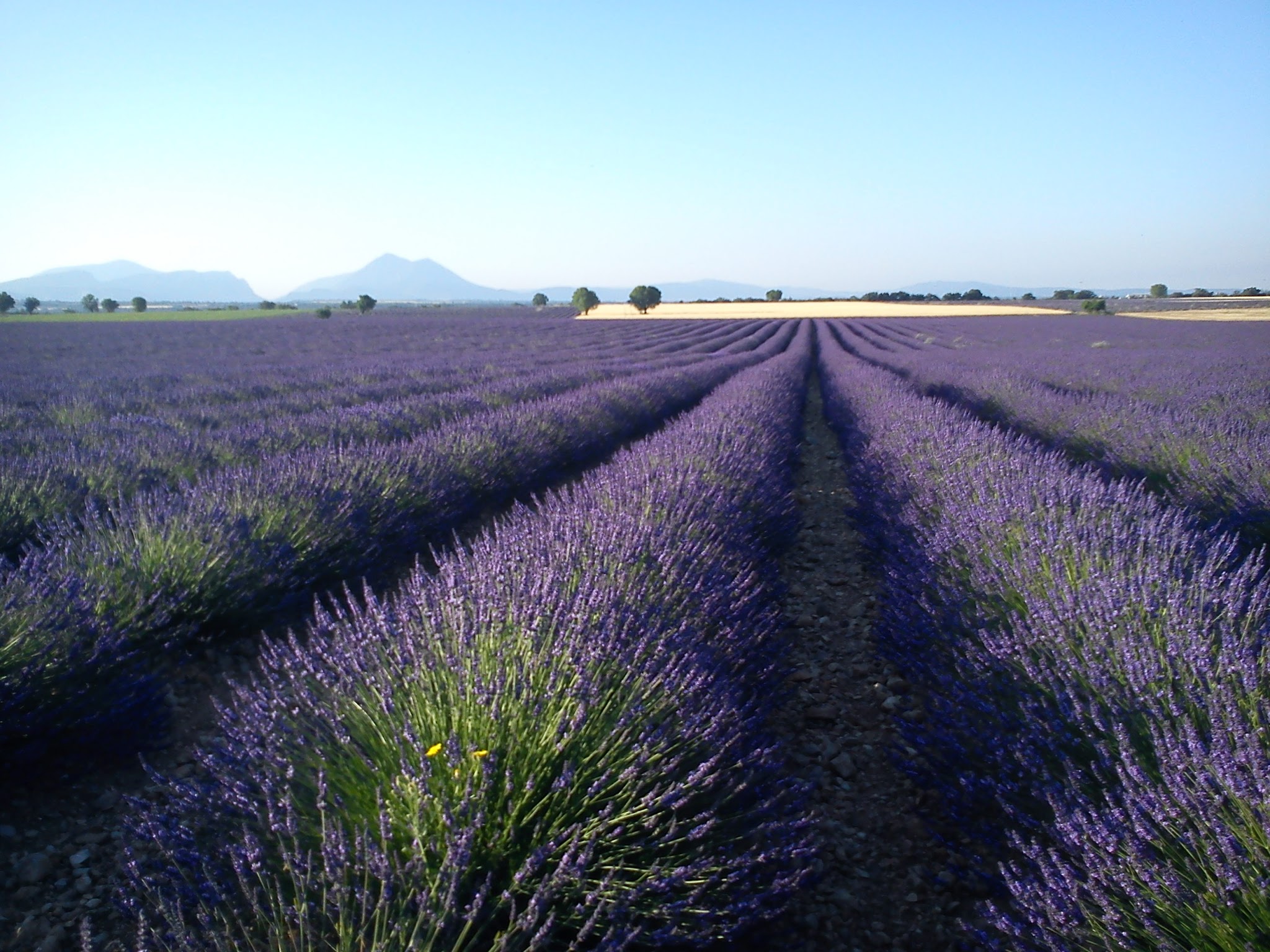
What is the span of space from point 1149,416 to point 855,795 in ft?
17.4

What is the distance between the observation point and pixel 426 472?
187 inches

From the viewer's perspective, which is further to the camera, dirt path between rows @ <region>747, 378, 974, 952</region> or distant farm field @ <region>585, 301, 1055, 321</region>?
distant farm field @ <region>585, 301, 1055, 321</region>

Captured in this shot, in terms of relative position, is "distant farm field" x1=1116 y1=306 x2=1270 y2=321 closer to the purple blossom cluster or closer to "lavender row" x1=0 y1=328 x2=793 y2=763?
the purple blossom cluster

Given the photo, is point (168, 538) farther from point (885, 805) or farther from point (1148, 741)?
point (1148, 741)

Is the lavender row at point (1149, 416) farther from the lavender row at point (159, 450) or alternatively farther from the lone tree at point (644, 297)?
the lone tree at point (644, 297)

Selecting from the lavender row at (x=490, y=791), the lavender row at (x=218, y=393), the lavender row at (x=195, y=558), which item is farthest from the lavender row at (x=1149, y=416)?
the lavender row at (x=218, y=393)

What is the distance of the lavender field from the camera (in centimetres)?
136

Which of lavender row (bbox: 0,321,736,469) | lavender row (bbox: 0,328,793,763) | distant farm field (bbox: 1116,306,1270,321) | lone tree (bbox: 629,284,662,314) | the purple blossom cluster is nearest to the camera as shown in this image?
lavender row (bbox: 0,328,793,763)

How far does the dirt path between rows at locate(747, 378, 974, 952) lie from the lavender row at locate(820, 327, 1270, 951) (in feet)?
0.39

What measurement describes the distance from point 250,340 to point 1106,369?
72.6 feet

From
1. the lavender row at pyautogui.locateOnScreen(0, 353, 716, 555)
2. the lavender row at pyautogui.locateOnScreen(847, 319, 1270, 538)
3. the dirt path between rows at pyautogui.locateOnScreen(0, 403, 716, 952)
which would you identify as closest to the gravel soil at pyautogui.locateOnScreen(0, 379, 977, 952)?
the dirt path between rows at pyautogui.locateOnScreen(0, 403, 716, 952)

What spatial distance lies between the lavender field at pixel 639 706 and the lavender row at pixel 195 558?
0.06 ft

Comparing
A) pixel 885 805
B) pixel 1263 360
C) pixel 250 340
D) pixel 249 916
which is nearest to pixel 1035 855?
pixel 885 805

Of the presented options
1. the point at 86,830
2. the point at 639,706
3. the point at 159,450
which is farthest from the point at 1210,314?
the point at 86,830
